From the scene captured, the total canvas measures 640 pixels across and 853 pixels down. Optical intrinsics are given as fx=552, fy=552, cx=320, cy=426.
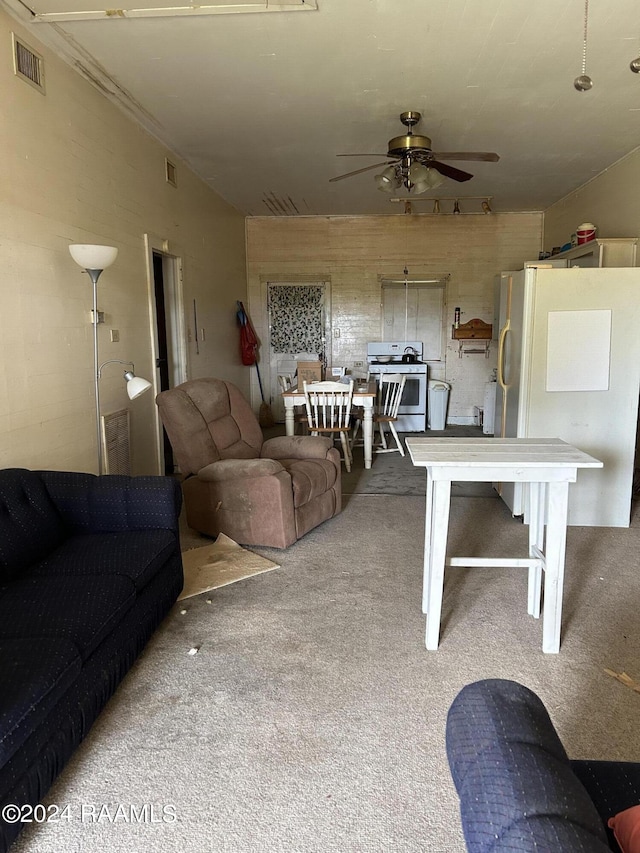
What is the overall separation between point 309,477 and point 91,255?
179 centimetres

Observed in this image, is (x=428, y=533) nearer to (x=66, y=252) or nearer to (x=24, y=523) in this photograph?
(x=24, y=523)

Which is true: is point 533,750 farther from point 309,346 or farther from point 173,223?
point 309,346

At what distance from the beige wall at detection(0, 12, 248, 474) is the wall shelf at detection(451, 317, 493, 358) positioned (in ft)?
14.1

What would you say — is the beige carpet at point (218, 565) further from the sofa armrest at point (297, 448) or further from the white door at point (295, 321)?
the white door at point (295, 321)

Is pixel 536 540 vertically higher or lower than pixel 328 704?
higher

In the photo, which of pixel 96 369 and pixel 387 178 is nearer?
pixel 96 369

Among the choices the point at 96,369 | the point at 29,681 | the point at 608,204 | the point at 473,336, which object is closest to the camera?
the point at 29,681

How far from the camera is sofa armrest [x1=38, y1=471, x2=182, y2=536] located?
2.54 m

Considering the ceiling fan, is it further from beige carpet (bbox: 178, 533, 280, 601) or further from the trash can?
the trash can

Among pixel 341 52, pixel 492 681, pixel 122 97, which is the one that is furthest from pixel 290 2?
pixel 492 681

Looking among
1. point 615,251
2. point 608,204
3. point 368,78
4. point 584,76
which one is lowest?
point 615,251

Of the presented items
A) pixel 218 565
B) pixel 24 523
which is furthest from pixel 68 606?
Answer: pixel 218 565

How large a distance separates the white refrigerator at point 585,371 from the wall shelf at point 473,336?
3.98m

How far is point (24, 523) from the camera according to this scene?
90.1 inches
